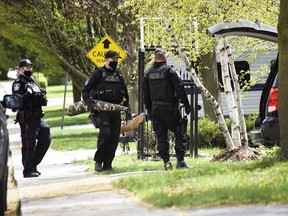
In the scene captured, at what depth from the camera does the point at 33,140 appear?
15.7 metres

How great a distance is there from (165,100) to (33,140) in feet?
7.77

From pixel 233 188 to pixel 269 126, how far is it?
3773 millimetres

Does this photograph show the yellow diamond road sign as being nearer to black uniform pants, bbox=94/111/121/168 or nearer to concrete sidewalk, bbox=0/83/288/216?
concrete sidewalk, bbox=0/83/288/216

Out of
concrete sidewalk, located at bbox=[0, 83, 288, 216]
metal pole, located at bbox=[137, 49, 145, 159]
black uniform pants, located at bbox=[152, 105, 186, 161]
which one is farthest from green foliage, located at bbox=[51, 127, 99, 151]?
black uniform pants, located at bbox=[152, 105, 186, 161]

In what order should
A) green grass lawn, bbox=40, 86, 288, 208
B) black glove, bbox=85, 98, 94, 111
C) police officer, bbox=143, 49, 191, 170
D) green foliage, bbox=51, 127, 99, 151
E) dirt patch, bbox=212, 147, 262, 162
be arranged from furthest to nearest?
green foliage, bbox=51, 127, 99, 151 < dirt patch, bbox=212, 147, 262, 162 < black glove, bbox=85, 98, 94, 111 < police officer, bbox=143, 49, 191, 170 < green grass lawn, bbox=40, 86, 288, 208

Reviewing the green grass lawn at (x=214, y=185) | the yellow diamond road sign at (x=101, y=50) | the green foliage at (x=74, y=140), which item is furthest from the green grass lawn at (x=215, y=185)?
the green foliage at (x=74, y=140)

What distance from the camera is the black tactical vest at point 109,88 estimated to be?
49.6 ft

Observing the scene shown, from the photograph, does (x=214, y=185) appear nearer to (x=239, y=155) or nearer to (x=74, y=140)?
(x=239, y=155)

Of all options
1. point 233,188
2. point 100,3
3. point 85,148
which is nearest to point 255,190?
point 233,188

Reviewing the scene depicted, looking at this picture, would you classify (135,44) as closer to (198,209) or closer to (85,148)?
(85,148)

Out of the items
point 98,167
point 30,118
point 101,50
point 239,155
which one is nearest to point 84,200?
point 98,167

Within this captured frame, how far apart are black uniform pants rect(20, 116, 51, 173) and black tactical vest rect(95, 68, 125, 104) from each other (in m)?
1.15

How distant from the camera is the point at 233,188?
10344mm

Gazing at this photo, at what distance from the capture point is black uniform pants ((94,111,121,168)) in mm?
15203
